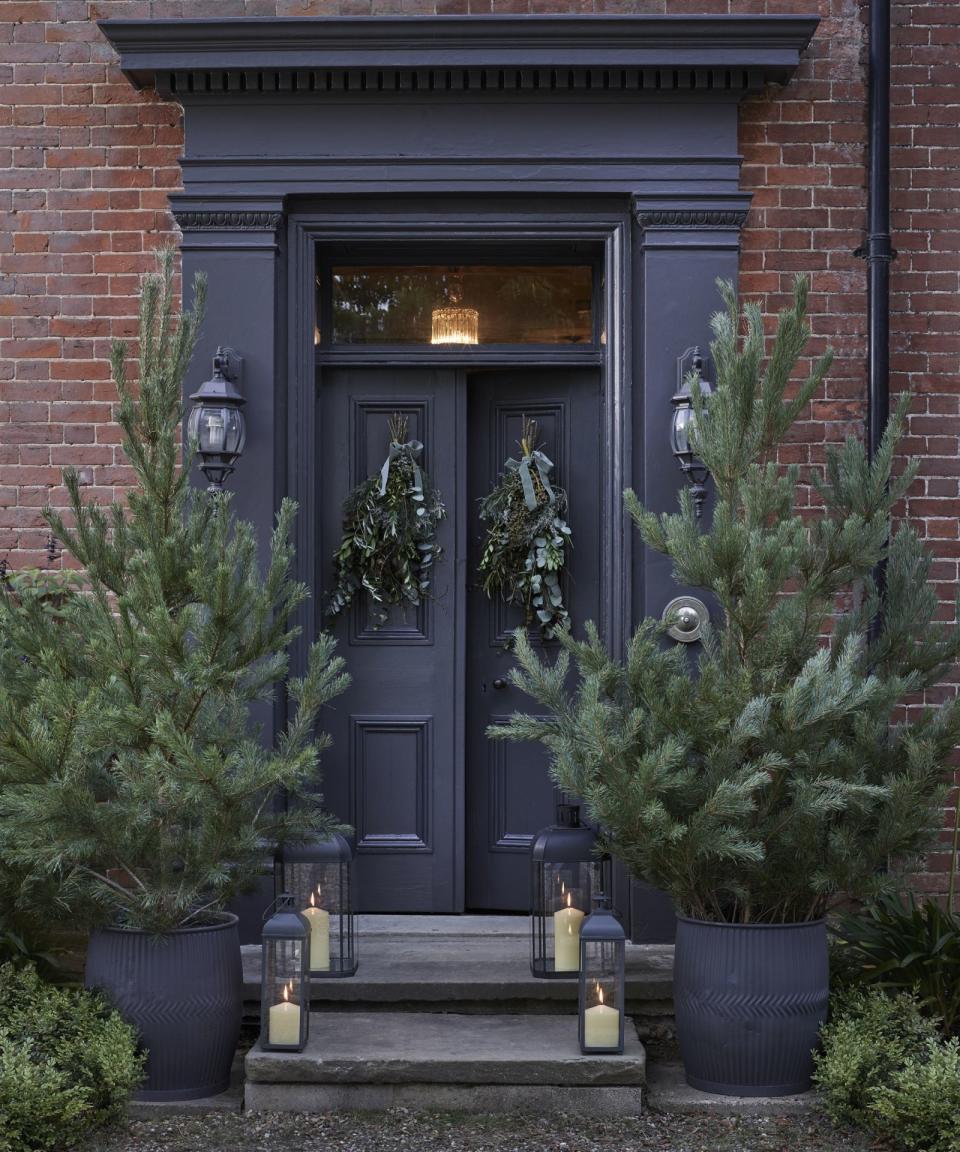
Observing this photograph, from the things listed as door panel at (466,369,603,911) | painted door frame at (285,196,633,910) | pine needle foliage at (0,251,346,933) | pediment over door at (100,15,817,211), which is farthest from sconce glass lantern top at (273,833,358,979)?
pediment over door at (100,15,817,211)

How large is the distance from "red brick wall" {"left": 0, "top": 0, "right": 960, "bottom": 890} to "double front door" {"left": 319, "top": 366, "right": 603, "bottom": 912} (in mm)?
960

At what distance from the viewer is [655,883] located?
192 inches

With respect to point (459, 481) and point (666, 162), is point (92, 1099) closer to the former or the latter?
point (459, 481)

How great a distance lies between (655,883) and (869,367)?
246cm

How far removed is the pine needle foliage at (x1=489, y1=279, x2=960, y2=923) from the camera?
4594 mm

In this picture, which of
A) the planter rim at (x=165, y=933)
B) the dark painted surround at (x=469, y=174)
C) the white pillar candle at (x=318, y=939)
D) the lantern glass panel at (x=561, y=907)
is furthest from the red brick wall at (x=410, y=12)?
the white pillar candle at (x=318, y=939)

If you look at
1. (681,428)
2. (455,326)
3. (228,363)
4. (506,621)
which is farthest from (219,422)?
(681,428)

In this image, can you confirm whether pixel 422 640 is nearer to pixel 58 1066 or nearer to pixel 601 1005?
pixel 601 1005

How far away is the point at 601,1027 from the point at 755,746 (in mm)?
1093

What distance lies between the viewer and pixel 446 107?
5941mm

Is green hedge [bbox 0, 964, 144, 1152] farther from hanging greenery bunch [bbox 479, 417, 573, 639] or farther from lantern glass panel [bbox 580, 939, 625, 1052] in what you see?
hanging greenery bunch [bbox 479, 417, 573, 639]

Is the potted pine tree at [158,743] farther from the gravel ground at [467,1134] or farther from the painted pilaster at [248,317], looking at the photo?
the painted pilaster at [248,317]

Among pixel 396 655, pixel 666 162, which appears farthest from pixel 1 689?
pixel 666 162

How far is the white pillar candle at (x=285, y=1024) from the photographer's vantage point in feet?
15.4
